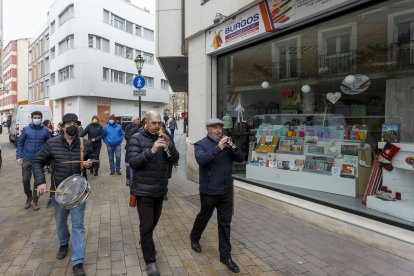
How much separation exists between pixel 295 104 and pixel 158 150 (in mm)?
4587

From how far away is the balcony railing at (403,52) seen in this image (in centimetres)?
526

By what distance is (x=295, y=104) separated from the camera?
288 inches

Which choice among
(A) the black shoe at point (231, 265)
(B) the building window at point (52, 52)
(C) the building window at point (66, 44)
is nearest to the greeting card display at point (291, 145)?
(A) the black shoe at point (231, 265)

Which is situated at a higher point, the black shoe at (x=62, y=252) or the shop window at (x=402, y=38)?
the shop window at (x=402, y=38)

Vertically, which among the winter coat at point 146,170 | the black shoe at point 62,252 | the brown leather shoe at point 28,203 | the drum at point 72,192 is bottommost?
the black shoe at point 62,252

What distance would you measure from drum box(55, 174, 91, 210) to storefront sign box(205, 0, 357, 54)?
14.9 feet

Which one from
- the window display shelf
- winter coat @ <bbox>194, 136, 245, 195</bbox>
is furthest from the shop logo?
winter coat @ <bbox>194, 136, 245, 195</bbox>

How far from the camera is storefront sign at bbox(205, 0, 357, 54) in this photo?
18.5 feet

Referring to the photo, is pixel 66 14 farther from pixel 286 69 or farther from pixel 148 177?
pixel 148 177

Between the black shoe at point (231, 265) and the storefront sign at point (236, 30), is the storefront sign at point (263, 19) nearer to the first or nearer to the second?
the storefront sign at point (236, 30)

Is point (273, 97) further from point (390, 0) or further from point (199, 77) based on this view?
point (390, 0)

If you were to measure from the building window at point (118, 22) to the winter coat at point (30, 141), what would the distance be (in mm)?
30443

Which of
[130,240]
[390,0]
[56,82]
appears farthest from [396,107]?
[56,82]

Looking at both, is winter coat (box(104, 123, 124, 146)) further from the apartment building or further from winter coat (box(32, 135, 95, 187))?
the apartment building
